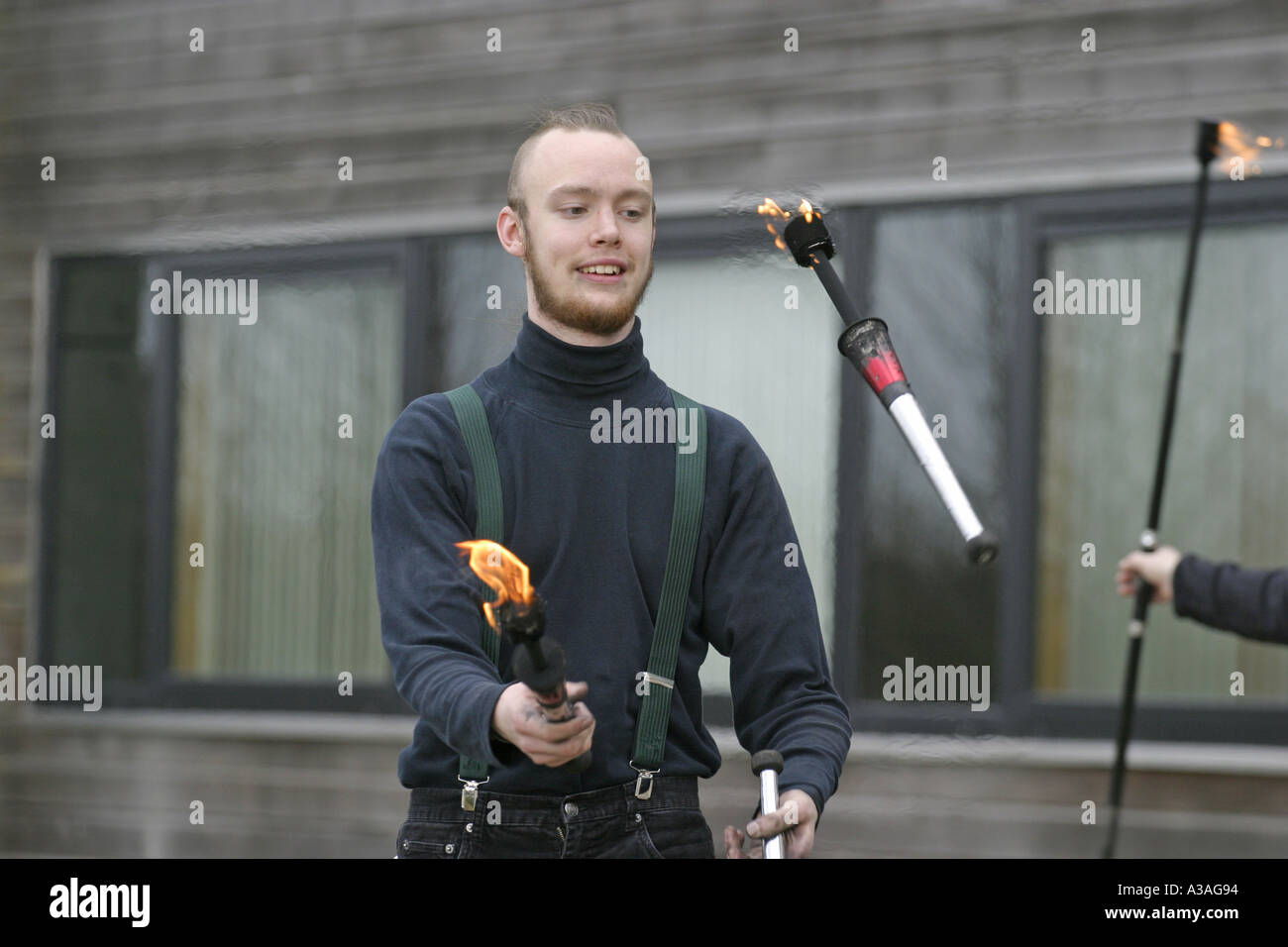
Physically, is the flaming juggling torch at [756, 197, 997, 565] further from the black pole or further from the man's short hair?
the black pole

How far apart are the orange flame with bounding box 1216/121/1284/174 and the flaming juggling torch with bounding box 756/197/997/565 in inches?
141

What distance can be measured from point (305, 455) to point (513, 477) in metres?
4.98

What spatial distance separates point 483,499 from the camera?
2303mm

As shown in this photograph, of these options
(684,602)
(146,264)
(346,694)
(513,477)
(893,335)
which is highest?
(146,264)

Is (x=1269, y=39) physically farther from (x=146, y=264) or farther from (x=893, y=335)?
(x=146, y=264)

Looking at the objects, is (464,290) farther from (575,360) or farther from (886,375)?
(886,375)

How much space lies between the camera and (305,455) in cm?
713

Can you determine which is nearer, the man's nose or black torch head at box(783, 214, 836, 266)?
the man's nose

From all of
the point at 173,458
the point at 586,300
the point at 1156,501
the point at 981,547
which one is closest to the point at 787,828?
the point at 981,547

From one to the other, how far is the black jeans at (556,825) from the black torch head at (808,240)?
2.67ft

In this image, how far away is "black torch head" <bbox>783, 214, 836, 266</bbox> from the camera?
2.43 m

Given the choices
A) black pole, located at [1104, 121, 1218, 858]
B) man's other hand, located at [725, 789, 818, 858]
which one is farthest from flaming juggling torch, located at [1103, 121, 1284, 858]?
man's other hand, located at [725, 789, 818, 858]

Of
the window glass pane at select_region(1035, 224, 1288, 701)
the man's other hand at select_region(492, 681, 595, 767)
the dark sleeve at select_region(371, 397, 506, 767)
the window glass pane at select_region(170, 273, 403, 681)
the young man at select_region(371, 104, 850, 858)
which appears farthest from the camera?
the window glass pane at select_region(170, 273, 403, 681)
